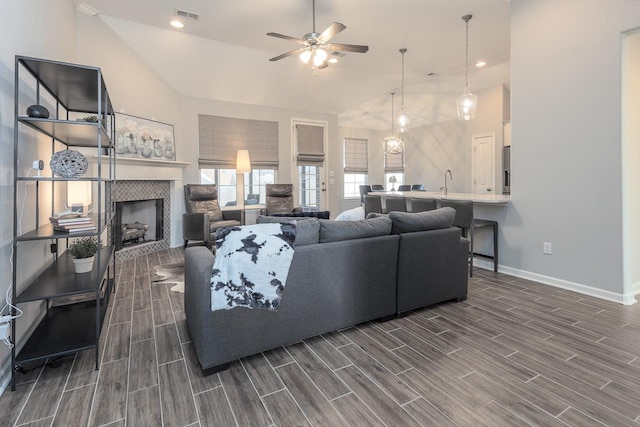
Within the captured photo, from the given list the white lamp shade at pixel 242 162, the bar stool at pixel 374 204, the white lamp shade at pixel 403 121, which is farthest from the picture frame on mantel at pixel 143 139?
the white lamp shade at pixel 403 121

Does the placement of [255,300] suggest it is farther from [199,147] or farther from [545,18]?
[199,147]

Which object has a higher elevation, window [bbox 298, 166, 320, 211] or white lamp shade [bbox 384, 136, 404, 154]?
white lamp shade [bbox 384, 136, 404, 154]

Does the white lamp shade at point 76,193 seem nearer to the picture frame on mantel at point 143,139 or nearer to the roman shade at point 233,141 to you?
the picture frame on mantel at point 143,139

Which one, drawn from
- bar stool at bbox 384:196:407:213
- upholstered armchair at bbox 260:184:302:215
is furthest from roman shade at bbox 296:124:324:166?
bar stool at bbox 384:196:407:213

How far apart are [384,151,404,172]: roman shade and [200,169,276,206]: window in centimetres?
460

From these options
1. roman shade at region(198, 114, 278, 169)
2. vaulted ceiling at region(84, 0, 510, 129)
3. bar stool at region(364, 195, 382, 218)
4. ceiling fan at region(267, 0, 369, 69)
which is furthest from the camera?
roman shade at region(198, 114, 278, 169)

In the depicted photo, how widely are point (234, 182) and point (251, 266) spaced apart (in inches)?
189

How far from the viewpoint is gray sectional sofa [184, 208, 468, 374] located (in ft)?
6.39

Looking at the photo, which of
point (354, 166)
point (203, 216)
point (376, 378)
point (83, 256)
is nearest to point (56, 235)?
point (83, 256)

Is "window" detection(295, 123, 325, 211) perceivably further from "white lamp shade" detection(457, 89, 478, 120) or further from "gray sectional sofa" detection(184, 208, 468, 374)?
"gray sectional sofa" detection(184, 208, 468, 374)

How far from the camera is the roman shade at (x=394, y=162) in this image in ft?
32.9

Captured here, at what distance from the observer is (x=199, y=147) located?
597cm

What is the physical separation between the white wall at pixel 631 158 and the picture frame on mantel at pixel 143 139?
5.59m

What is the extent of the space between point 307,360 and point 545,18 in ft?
13.3
